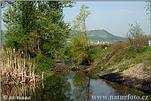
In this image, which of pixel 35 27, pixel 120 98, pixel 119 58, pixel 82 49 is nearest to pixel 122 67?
pixel 119 58

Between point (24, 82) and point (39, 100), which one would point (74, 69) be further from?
point (39, 100)

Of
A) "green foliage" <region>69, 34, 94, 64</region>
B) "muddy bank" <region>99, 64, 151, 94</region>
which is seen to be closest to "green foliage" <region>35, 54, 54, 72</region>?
"muddy bank" <region>99, 64, 151, 94</region>

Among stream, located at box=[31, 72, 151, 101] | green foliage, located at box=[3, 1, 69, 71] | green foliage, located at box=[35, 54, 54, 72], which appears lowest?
stream, located at box=[31, 72, 151, 101]

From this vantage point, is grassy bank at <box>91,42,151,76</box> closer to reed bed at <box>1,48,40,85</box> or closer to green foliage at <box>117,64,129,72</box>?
green foliage at <box>117,64,129,72</box>

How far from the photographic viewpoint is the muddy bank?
87.1ft

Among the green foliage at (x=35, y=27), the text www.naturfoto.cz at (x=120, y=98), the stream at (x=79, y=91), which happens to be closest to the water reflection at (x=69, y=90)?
the stream at (x=79, y=91)

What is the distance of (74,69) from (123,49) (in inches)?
248

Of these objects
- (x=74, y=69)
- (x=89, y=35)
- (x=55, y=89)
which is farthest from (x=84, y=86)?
(x=89, y=35)

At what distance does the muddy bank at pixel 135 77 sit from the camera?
26541 millimetres

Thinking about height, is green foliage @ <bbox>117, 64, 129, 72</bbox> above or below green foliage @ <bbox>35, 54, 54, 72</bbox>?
below

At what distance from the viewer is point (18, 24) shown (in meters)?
34.1

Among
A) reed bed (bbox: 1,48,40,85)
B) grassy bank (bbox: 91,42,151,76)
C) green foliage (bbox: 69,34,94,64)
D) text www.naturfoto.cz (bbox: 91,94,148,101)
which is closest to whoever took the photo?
text www.naturfoto.cz (bbox: 91,94,148,101)

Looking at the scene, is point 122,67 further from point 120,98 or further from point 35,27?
point 120,98

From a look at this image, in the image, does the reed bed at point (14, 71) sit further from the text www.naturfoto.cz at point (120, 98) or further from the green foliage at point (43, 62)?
the text www.naturfoto.cz at point (120, 98)
